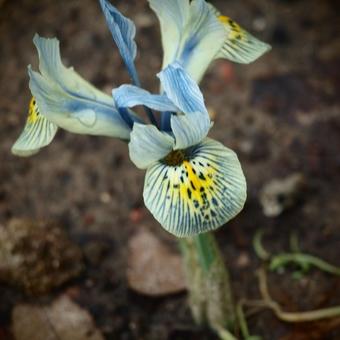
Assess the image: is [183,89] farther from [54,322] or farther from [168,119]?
[54,322]

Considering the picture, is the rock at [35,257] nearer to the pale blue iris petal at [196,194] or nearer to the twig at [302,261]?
the twig at [302,261]

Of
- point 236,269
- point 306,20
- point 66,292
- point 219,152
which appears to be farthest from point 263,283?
point 306,20

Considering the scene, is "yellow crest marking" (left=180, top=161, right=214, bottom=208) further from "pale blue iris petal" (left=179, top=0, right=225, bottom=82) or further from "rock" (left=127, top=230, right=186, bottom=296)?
"rock" (left=127, top=230, right=186, bottom=296)

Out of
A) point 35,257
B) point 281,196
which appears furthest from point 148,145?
point 281,196

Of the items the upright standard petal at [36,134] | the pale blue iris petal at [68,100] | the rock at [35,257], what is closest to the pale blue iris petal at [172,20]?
the pale blue iris petal at [68,100]

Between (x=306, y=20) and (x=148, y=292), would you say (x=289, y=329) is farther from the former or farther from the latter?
(x=306, y=20)

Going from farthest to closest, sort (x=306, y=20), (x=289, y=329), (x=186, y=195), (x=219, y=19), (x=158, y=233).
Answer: (x=306, y=20) → (x=158, y=233) → (x=289, y=329) → (x=219, y=19) → (x=186, y=195)

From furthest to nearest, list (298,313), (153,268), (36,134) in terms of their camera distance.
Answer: (153,268)
(298,313)
(36,134)
